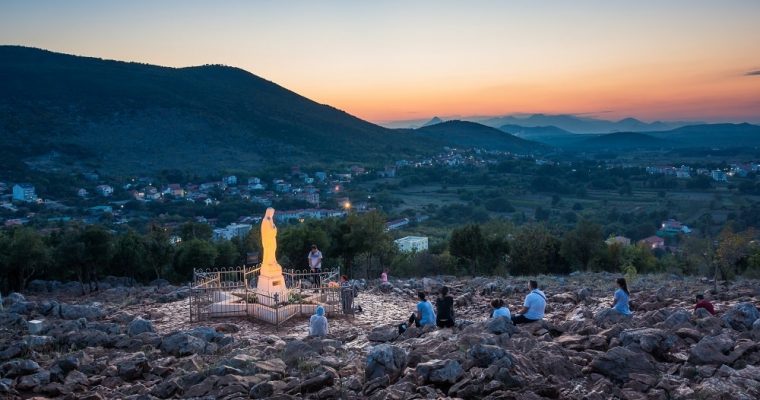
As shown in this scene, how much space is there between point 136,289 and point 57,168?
72.9 m

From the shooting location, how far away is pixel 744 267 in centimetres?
2756

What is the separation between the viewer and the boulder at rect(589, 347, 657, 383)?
7.59 m

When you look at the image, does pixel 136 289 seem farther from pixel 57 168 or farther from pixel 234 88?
pixel 234 88

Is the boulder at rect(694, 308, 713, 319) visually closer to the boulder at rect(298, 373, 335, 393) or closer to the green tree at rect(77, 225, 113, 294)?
the boulder at rect(298, 373, 335, 393)

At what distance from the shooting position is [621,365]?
769 centimetres

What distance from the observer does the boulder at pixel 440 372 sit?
7.46 m

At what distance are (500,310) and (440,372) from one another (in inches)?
165

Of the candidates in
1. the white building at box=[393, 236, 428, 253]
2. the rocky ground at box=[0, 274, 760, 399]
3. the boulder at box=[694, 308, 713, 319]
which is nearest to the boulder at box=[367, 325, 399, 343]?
the rocky ground at box=[0, 274, 760, 399]

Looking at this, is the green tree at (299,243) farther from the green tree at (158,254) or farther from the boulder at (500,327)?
the boulder at (500,327)

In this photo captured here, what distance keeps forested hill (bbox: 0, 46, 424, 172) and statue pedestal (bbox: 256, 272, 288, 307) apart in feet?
262

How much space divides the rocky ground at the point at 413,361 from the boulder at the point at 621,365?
0.05 ft

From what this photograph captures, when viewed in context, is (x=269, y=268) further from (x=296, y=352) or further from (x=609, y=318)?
(x=609, y=318)

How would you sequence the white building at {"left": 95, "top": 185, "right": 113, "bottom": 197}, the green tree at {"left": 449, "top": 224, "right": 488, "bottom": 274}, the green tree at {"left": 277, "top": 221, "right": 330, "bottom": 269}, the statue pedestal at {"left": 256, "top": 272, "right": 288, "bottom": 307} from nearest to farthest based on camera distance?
the statue pedestal at {"left": 256, "top": 272, "right": 288, "bottom": 307} < the green tree at {"left": 277, "top": 221, "right": 330, "bottom": 269} < the green tree at {"left": 449, "top": 224, "right": 488, "bottom": 274} < the white building at {"left": 95, "top": 185, "right": 113, "bottom": 197}

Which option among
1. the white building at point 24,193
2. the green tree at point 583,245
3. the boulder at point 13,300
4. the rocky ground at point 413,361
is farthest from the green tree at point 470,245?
the white building at point 24,193
